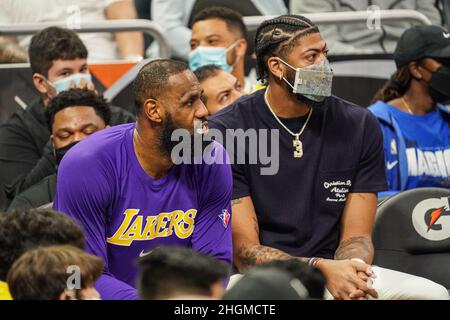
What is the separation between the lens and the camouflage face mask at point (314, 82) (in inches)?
198

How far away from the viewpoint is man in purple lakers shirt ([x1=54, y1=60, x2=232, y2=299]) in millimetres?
4430

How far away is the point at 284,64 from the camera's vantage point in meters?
5.17

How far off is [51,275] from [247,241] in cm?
192

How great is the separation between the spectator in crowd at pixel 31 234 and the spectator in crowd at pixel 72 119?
5.79ft

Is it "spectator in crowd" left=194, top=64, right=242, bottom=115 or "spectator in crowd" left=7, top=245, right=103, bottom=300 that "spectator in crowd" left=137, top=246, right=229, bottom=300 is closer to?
"spectator in crowd" left=7, top=245, right=103, bottom=300

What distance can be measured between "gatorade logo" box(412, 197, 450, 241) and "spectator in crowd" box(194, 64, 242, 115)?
1637 millimetres

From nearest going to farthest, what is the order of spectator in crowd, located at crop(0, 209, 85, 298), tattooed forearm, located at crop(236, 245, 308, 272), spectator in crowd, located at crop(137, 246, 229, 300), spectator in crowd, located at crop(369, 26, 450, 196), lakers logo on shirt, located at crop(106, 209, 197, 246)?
1. spectator in crowd, located at crop(137, 246, 229, 300)
2. spectator in crowd, located at crop(0, 209, 85, 298)
3. lakers logo on shirt, located at crop(106, 209, 197, 246)
4. tattooed forearm, located at crop(236, 245, 308, 272)
5. spectator in crowd, located at crop(369, 26, 450, 196)

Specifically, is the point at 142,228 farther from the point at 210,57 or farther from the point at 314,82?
the point at 210,57

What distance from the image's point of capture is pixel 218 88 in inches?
248

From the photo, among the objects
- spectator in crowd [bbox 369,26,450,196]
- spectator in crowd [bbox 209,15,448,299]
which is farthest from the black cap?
spectator in crowd [bbox 209,15,448,299]

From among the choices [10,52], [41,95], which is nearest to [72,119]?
[41,95]
